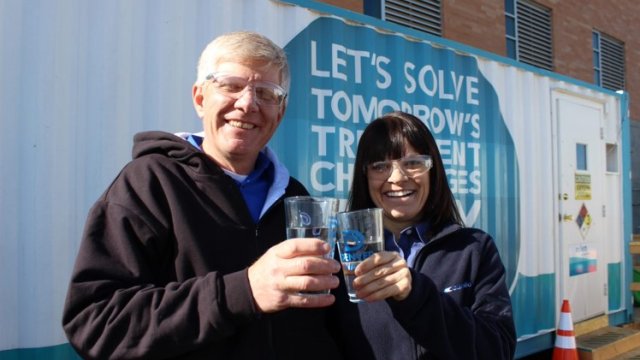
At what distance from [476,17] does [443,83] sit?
17.3 ft

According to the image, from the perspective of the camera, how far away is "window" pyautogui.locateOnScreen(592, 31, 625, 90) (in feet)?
38.5

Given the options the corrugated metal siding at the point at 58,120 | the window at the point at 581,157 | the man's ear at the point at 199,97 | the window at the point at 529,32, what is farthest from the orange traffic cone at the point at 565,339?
the window at the point at 529,32

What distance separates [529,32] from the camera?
10.0 metres

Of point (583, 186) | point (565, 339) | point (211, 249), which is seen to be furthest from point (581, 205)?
point (211, 249)

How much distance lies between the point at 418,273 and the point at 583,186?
4.54 metres

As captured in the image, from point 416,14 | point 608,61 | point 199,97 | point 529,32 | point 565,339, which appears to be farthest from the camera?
point 608,61

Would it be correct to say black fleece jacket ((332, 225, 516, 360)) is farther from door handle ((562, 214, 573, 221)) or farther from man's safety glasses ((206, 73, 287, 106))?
door handle ((562, 214, 573, 221))

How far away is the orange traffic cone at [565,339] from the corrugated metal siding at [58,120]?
3706 mm

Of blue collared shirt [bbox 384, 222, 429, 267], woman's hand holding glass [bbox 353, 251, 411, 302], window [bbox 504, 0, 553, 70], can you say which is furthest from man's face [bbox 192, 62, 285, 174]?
window [bbox 504, 0, 553, 70]

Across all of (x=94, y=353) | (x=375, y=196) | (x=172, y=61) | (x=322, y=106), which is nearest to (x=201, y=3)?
(x=172, y=61)

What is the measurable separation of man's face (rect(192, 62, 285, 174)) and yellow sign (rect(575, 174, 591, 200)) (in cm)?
450

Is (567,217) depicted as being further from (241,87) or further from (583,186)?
(241,87)

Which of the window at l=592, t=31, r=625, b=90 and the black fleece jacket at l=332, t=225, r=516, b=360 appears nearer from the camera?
the black fleece jacket at l=332, t=225, r=516, b=360

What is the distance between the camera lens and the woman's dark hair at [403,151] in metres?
1.79
